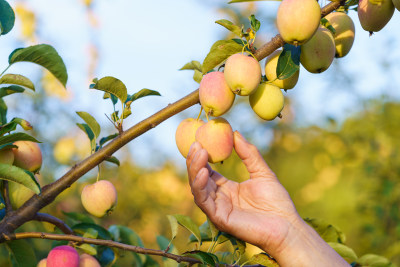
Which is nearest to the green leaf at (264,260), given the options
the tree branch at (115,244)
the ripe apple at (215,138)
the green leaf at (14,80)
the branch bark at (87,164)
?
the tree branch at (115,244)

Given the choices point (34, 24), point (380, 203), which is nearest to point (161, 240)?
point (380, 203)

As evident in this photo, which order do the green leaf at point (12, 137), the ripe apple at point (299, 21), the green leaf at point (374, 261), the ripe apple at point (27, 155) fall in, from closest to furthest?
the ripe apple at point (299, 21)
the green leaf at point (12, 137)
the ripe apple at point (27, 155)
the green leaf at point (374, 261)

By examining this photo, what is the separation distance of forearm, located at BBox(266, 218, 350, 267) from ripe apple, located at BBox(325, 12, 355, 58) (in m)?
0.40

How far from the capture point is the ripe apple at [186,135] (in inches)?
34.5

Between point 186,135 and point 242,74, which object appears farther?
point 186,135

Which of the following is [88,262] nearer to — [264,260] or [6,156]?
[6,156]

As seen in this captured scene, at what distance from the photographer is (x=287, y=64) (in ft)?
2.62

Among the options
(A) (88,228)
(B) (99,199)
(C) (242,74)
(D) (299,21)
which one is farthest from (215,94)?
(A) (88,228)

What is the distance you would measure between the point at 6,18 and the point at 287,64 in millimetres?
594

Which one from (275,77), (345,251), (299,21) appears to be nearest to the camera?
(299,21)

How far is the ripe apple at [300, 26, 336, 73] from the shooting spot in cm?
82

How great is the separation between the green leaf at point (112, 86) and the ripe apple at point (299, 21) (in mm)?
352

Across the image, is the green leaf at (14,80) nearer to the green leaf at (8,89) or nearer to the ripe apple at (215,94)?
the green leaf at (8,89)

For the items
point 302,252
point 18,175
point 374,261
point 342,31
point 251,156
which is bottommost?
point 374,261
